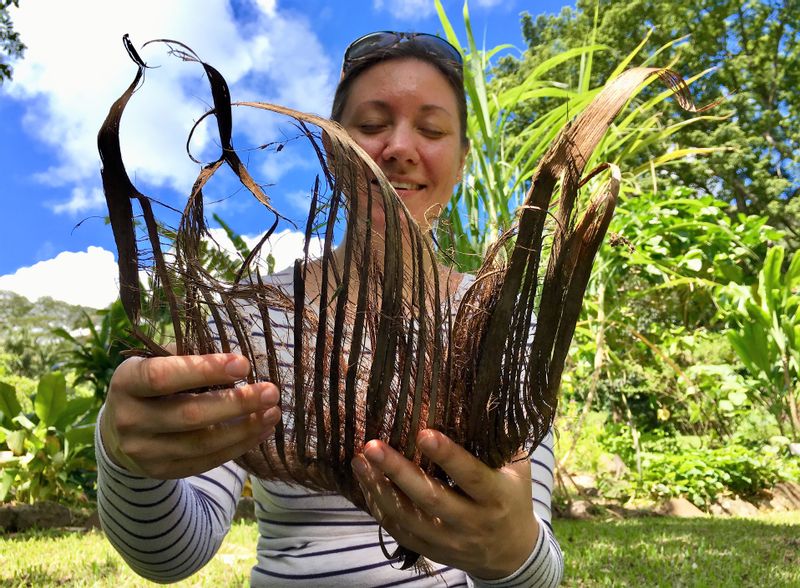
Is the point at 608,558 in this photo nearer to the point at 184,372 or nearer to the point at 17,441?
the point at 184,372

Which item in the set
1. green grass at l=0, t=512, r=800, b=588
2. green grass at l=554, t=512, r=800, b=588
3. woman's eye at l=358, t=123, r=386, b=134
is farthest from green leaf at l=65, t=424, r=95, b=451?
woman's eye at l=358, t=123, r=386, b=134

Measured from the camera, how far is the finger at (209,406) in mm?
707

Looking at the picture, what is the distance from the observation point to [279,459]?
0.87 m

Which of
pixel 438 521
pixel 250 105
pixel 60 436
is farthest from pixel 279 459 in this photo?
pixel 60 436

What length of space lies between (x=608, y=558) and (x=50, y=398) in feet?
15.2

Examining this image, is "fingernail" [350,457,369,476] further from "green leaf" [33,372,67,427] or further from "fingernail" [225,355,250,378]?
"green leaf" [33,372,67,427]

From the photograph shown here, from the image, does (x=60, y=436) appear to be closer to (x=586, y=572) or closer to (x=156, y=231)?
(x=586, y=572)

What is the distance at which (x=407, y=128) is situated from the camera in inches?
47.9

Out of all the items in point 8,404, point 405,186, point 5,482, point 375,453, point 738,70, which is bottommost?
point 5,482

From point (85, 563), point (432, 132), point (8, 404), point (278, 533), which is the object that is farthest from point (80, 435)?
point (432, 132)

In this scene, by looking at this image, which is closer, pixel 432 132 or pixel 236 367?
pixel 236 367

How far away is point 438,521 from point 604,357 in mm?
5710

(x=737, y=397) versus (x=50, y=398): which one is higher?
(x=50, y=398)

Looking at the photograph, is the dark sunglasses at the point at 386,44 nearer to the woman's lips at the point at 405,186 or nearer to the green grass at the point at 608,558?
the woman's lips at the point at 405,186
